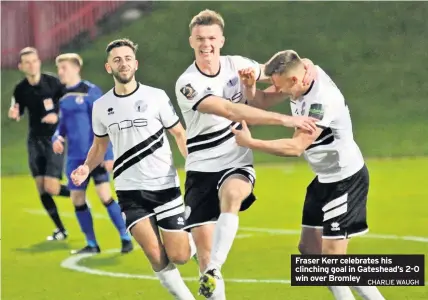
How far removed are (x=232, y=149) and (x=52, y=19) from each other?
232 inches

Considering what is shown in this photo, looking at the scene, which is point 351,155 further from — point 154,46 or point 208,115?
point 154,46

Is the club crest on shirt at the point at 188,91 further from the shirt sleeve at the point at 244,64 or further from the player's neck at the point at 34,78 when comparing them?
the player's neck at the point at 34,78

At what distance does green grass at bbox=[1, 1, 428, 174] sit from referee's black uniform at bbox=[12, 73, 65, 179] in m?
0.72

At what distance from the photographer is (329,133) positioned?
8.12m

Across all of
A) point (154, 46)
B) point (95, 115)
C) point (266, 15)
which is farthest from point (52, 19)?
point (95, 115)

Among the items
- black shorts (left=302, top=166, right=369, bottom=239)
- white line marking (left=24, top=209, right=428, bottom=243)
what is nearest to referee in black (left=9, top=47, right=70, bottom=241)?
white line marking (left=24, top=209, right=428, bottom=243)

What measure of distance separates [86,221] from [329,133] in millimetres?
4370

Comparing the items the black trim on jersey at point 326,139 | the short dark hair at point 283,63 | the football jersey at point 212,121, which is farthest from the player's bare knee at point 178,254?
the short dark hair at point 283,63

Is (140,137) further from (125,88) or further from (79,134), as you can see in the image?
(79,134)

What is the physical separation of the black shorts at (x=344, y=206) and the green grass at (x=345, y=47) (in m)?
2.70

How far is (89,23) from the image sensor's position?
13.5 meters

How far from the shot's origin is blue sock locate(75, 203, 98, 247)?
1171cm

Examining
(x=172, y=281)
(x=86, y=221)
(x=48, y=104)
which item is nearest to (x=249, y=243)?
(x=86, y=221)

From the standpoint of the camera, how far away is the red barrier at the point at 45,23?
43.5 feet
